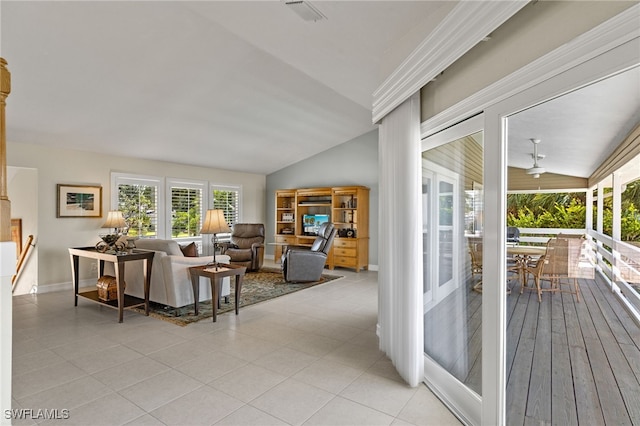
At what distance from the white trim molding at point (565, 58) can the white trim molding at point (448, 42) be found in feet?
0.84

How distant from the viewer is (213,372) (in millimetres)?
2799

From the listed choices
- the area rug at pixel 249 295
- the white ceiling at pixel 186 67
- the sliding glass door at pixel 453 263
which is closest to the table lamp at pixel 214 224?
the area rug at pixel 249 295

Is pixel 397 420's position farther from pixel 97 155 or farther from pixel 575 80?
pixel 97 155

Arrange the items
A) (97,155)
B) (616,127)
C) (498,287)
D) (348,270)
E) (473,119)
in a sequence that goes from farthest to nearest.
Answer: (348,270) < (97,155) < (473,119) < (498,287) < (616,127)

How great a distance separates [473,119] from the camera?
7.03ft

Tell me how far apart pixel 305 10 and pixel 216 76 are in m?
2.35

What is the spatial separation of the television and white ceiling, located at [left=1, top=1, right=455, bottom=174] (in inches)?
96.7

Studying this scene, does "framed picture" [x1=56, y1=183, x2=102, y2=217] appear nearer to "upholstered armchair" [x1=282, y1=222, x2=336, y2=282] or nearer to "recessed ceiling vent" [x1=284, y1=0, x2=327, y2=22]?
"upholstered armchair" [x1=282, y1=222, x2=336, y2=282]

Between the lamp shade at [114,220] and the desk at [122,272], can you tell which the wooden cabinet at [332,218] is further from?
the desk at [122,272]

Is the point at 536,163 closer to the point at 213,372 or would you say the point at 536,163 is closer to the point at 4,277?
the point at 4,277

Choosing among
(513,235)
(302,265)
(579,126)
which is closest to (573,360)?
(513,235)

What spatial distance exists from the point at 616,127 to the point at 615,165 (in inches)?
6.2

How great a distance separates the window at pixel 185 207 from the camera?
738 cm

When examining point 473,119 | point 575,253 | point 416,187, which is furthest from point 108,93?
point 575,253
